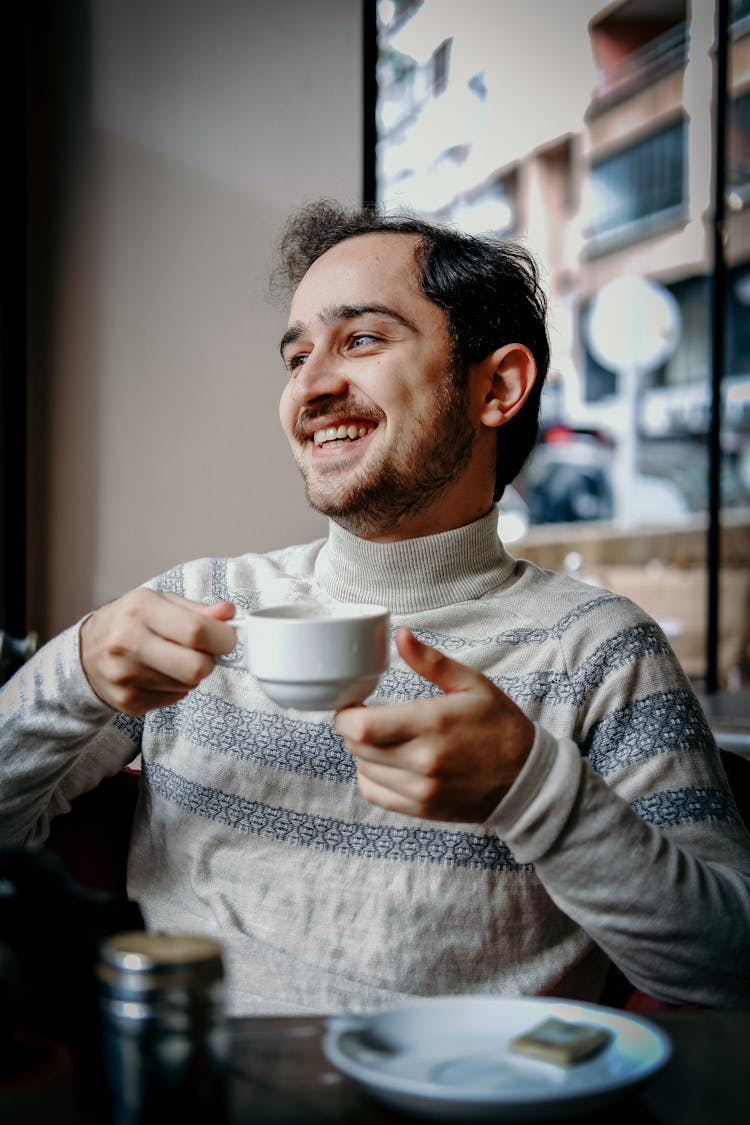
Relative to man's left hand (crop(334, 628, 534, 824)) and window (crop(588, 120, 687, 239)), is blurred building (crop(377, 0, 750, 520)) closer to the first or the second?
window (crop(588, 120, 687, 239))

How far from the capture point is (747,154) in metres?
6.82

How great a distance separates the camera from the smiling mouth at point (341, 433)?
1.46 m

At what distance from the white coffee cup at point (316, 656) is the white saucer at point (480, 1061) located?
0.86 ft

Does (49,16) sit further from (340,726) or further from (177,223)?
(340,726)

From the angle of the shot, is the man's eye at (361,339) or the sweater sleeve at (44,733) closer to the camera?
the sweater sleeve at (44,733)

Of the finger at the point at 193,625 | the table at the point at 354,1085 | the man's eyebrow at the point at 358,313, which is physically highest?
the man's eyebrow at the point at 358,313

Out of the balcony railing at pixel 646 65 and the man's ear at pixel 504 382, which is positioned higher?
the balcony railing at pixel 646 65

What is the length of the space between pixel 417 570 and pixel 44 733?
0.50 m

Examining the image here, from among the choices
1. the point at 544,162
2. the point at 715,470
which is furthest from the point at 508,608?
the point at 544,162

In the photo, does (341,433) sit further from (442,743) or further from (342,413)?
(442,743)

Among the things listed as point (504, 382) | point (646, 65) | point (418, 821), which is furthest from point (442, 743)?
point (646, 65)

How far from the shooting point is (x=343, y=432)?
1.47 meters

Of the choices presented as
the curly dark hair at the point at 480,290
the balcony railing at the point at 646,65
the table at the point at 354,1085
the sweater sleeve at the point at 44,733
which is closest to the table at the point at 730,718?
the curly dark hair at the point at 480,290

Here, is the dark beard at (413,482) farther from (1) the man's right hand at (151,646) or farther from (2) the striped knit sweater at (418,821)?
(1) the man's right hand at (151,646)
